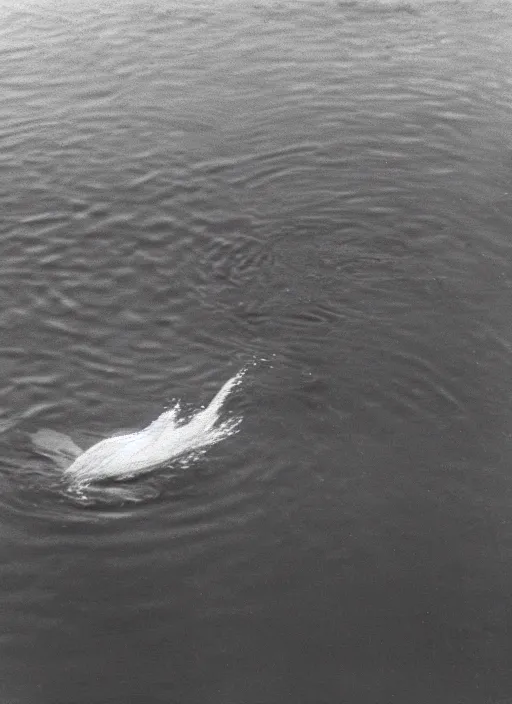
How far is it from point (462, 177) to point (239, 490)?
1045cm

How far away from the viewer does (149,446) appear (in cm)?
1370

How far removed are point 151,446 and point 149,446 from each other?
0.03 meters

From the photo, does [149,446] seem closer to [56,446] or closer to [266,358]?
[56,446]

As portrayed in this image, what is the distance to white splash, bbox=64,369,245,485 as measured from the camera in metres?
13.3

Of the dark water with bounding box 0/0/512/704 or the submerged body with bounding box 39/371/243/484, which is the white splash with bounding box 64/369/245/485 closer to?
the submerged body with bounding box 39/371/243/484

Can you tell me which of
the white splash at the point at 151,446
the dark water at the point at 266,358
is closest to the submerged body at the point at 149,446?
the white splash at the point at 151,446

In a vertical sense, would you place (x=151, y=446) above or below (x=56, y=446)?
below

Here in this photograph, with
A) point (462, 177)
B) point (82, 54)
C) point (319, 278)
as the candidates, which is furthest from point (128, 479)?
point (82, 54)

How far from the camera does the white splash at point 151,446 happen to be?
13312mm

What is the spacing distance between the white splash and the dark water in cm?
27

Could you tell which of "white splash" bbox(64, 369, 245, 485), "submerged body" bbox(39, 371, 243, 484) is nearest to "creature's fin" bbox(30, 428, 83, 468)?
"submerged body" bbox(39, 371, 243, 484)

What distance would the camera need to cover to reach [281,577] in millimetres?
11906

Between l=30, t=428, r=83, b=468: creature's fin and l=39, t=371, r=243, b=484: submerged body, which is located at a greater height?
l=30, t=428, r=83, b=468: creature's fin

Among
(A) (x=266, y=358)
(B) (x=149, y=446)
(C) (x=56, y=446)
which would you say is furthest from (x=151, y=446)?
(A) (x=266, y=358)
